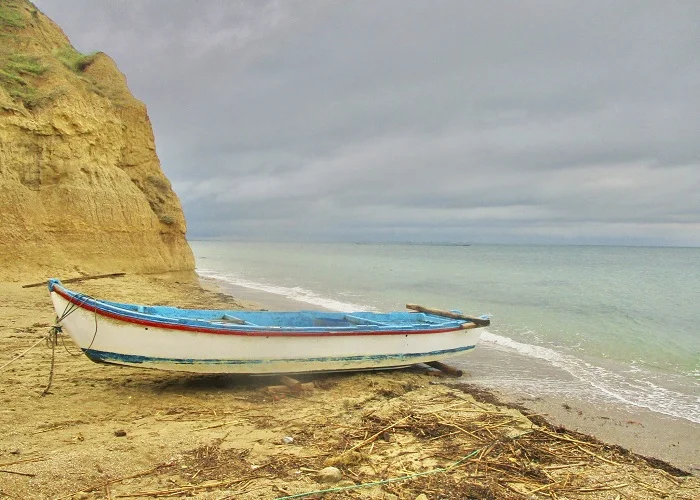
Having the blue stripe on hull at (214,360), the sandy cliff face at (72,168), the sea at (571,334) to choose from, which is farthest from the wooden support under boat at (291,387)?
the sandy cliff face at (72,168)

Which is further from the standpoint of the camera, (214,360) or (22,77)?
(22,77)

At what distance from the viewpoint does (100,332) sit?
23.8 feet

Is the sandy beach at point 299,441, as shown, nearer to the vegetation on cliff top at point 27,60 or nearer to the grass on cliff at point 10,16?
the vegetation on cliff top at point 27,60

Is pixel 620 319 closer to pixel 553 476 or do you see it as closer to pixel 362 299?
pixel 362 299

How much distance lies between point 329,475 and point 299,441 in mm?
1187

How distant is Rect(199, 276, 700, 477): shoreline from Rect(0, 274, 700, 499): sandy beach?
48 millimetres

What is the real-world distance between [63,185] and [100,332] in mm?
16146

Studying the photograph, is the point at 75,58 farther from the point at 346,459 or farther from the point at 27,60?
the point at 346,459

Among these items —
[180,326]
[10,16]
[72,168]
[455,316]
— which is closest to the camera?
[180,326]

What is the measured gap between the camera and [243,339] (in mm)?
Result: 8008

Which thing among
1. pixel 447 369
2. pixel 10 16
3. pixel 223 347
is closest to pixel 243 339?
pixel 223 347

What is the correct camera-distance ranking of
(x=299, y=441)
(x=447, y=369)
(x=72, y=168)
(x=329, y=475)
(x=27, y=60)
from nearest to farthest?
(x=329, y=475) → (x=299, y=441) → (x=447, y=369) → (x=72, y=168) → (x=27, y=60)

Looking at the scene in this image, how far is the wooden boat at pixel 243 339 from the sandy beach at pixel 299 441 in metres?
0.55

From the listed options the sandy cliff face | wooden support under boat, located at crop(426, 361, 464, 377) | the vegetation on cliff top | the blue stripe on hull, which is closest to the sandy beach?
the blue stripe on hull
